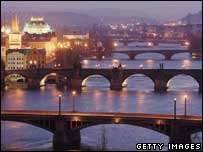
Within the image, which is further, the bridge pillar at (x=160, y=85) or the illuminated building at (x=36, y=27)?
the illuminated building at (x=36, y=27)

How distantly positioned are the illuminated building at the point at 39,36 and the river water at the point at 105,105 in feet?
29.4

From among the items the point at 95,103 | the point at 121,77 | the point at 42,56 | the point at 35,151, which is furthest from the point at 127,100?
the point at 42,56

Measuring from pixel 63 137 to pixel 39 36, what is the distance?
2520cm

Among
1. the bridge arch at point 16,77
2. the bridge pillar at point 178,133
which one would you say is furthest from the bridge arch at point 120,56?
the bridge pillar at point 178,133

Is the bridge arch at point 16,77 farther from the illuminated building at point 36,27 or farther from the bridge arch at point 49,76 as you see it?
the illuminated building at point 36,27

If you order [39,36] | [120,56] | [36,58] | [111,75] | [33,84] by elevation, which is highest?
[39,36]

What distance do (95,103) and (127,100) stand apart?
3.00 ft

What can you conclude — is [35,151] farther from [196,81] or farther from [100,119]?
[196,81]

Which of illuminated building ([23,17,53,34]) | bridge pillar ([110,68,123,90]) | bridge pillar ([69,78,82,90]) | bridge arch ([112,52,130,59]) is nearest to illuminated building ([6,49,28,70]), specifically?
bridge pillar ([69,78,82,90])

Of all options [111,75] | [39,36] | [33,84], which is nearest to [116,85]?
[111,75]

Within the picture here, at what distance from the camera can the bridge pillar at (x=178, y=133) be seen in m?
9.52

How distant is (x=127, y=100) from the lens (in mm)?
15992

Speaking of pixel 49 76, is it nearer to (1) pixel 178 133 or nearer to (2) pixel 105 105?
(2) pixel 105 105

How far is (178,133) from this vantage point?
962cm
